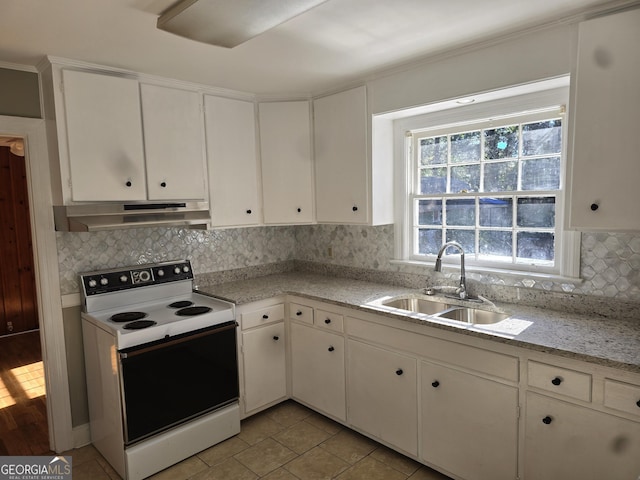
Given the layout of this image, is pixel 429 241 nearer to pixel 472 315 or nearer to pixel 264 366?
pixel 472 315

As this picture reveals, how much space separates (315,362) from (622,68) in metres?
2.38

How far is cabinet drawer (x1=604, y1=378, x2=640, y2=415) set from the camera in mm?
1616

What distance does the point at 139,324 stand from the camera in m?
2.41

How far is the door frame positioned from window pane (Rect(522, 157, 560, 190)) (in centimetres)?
288

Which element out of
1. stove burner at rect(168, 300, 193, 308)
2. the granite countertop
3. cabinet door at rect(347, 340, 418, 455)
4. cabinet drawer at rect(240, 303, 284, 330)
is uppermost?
the granite countertop

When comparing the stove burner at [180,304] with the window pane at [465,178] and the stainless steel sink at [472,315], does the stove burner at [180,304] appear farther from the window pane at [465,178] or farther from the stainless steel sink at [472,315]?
the window pane at [465,178]

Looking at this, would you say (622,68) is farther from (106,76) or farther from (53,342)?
(53,342)

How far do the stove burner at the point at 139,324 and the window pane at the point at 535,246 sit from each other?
7.34ft

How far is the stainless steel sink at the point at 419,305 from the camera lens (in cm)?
272

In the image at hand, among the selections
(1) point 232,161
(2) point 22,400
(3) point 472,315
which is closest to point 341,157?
(1) point 232,161

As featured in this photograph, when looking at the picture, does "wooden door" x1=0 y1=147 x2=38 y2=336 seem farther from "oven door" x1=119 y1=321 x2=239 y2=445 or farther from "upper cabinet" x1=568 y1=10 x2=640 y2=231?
"upper cabinet" x1=568 y1=10 x2=640 y2=231

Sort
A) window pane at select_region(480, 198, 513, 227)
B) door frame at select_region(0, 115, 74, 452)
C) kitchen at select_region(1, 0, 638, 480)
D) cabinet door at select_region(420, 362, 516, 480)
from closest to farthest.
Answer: cabinet door at select_region(420, 362, 516, 480) → kitchen at select_region(1, 0, 638, 480) → door frame at select_region(0, 115, 74, 452) → window pane at select_region(480, 198, 513, 227)

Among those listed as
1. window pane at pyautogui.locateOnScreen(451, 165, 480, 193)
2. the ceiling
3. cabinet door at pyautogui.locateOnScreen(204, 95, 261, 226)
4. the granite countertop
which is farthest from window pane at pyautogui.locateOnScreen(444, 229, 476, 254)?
cabinet door at pyautogui.locateOnScreen(204, 95, 261, 226)

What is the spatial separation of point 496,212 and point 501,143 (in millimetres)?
429
